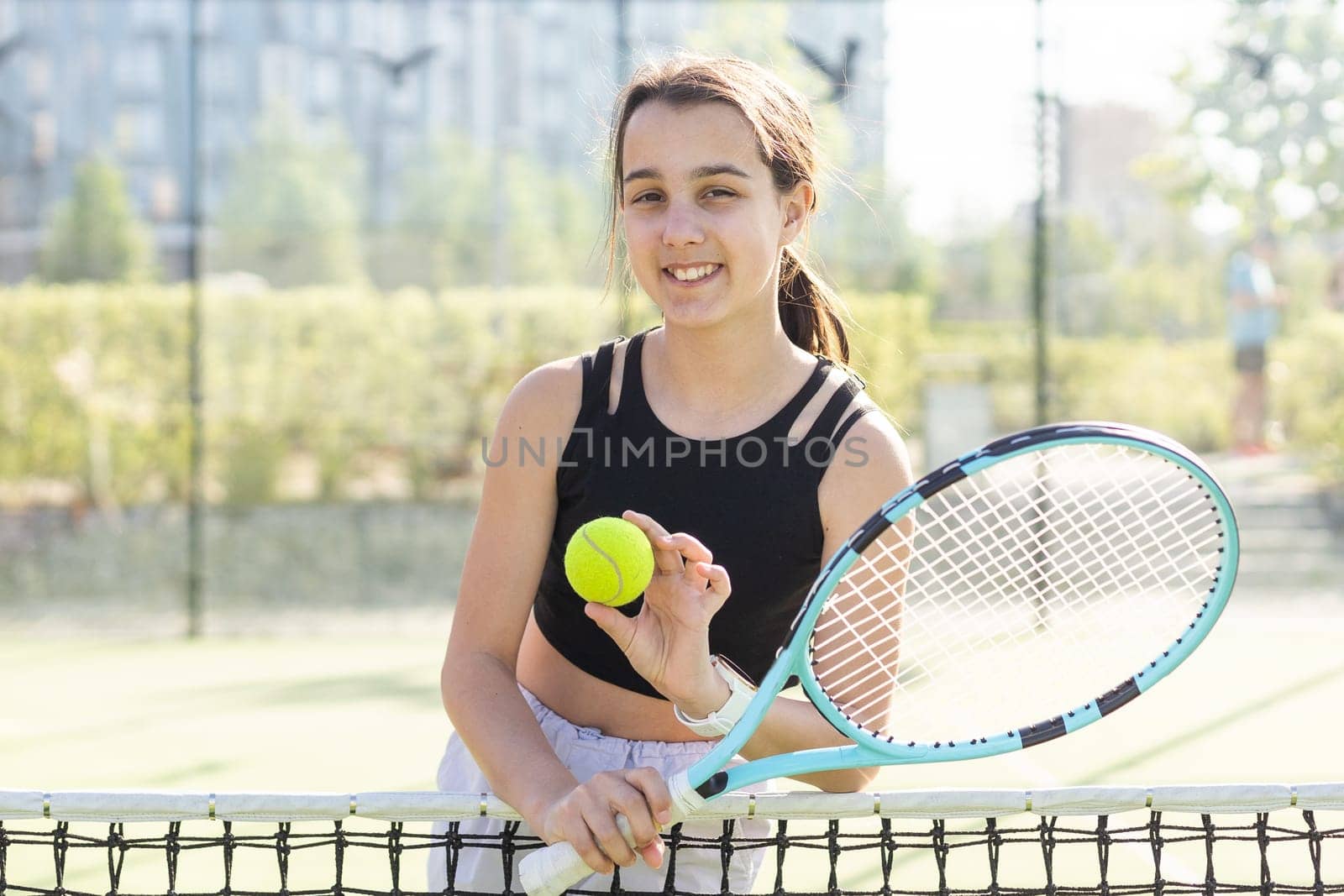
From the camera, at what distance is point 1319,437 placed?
8055 mm

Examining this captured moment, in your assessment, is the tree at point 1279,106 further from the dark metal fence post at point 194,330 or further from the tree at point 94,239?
the tree at point 94,239

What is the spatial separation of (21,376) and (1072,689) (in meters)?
7.03

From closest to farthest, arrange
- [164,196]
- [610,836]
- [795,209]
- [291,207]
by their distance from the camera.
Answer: [610,836] → [795,209] → [291,207] → [164,196]

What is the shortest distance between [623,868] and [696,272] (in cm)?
73

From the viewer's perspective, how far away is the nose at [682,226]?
5.06 feet

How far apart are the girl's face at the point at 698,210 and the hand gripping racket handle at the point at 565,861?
0.54 m

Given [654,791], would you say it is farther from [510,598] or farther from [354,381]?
[354,381]

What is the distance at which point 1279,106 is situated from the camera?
7.83m

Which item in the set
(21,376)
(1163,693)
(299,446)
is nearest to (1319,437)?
(1163,693)

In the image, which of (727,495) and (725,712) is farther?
(727,495)

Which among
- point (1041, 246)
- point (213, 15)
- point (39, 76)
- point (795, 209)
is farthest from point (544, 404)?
point (213, 15)

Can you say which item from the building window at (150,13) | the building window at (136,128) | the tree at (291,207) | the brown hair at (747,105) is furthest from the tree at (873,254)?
the brown hair at (747,105)

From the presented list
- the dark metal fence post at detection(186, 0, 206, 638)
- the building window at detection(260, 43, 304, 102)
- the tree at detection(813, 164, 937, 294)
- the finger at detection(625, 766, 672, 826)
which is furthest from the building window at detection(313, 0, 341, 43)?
the finger at detection(625, 766, 672, 826)

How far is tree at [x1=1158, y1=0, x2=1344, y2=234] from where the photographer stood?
7.75 meters
